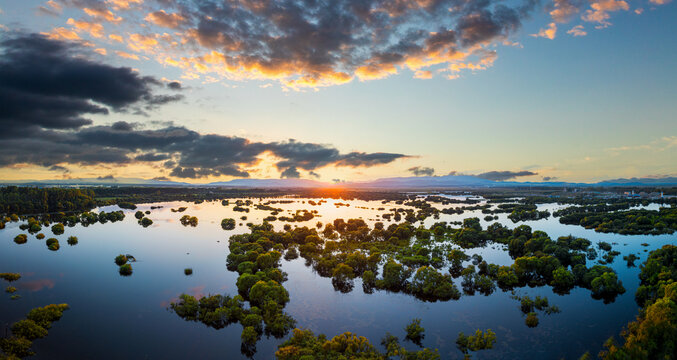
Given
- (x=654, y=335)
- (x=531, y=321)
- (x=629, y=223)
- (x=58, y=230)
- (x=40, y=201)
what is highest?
(x=40, y=201)

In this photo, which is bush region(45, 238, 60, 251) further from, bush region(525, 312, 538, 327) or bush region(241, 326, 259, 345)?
bush region(525, 312, 538, 327)

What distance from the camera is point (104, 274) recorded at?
68438mm

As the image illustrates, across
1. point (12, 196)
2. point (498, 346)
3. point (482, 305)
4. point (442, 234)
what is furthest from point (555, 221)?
point (12, 196)

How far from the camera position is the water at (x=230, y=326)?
127 ft

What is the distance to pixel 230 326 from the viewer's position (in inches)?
1718

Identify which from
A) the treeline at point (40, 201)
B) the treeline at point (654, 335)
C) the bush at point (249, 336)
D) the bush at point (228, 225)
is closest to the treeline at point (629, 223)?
the treeline at point (654, 335)

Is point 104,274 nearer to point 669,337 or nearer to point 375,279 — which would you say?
point 375,279

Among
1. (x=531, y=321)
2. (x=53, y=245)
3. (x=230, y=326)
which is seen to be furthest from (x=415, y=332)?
(x=53, y=245)

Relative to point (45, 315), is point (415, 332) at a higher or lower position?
lower

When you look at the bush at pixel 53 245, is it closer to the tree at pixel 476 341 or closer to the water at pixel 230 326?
the water at pixel 230 326

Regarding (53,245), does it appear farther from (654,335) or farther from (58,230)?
(654,335)

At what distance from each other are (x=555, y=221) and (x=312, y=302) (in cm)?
11961

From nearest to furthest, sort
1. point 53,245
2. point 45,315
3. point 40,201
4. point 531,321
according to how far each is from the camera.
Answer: point 531,321 → point 45,315 → point 53,245 → point 40,201

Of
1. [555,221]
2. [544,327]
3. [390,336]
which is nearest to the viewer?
[390,336]
